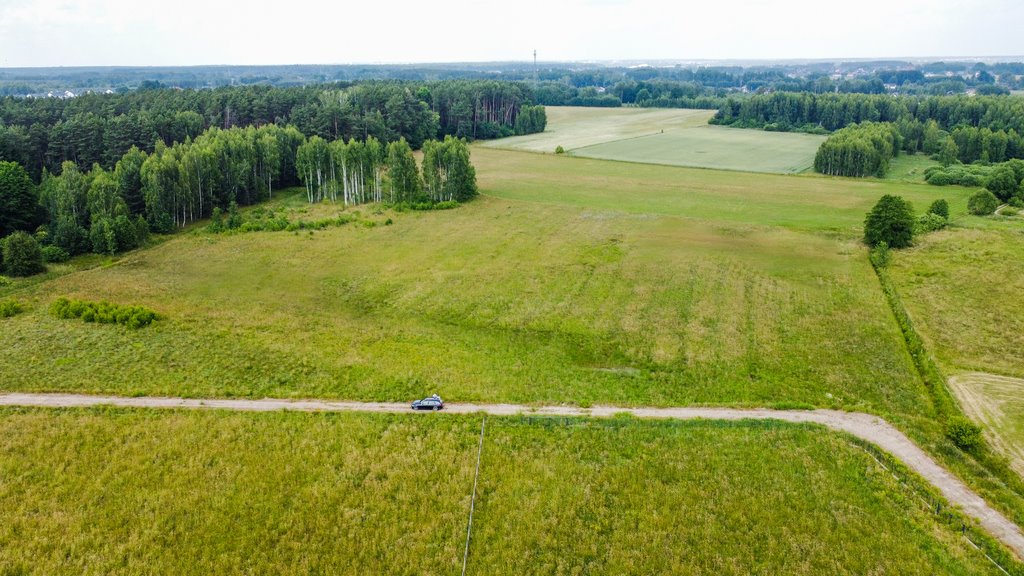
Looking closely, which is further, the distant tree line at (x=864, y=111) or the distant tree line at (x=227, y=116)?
the distant tree line at (x=864, y=111)

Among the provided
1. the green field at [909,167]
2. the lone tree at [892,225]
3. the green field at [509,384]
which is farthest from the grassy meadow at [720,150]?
the green field at [509,384]

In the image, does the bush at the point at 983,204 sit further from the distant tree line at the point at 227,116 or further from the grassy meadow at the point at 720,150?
the distant tree line at the point at 227,116

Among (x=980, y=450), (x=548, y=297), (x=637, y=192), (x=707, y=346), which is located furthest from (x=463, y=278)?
(x=637, y=192)

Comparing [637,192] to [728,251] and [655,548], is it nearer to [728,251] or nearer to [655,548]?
[728,251]

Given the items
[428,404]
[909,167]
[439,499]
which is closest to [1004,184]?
[909,167]

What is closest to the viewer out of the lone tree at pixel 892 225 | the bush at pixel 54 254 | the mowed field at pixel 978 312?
the mowed field at pixel 978 312

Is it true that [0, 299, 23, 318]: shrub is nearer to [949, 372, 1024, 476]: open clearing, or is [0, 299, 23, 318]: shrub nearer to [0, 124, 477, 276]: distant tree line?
[0, 124, 477, 276]: distant tree line

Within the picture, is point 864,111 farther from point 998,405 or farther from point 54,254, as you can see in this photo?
point 54,254
